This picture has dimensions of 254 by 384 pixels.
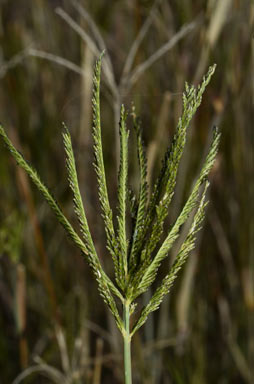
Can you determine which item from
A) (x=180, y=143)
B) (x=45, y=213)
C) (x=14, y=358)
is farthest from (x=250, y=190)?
(x=180, y=143)

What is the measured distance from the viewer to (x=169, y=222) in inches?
49.1

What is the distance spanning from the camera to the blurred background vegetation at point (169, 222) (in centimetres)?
101

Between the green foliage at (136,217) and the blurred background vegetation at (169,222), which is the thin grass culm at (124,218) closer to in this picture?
the green foliage at (136,217)

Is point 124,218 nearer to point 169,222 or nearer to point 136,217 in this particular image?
point 136,217

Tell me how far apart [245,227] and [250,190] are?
0.07m

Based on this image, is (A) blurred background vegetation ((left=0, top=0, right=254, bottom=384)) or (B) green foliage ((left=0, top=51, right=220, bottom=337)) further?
(A) blurred background vegetation ((left=0, top=0, right=254, bottom=384))

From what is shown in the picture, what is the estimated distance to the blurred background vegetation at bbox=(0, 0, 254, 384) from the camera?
101 cm

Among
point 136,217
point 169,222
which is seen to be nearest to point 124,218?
point 136,217

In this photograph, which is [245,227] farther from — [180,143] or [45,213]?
[180,143]

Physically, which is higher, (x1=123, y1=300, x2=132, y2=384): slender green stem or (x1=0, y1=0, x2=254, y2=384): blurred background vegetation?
(x1=0, y1=0, x2=254, y2=384): blurred background vegetation

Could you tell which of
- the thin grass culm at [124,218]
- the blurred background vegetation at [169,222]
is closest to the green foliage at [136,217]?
the thin grass culm at [124,218]

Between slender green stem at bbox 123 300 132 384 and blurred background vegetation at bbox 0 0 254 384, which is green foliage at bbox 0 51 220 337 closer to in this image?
slender green stem at bbox 123 300 132 384

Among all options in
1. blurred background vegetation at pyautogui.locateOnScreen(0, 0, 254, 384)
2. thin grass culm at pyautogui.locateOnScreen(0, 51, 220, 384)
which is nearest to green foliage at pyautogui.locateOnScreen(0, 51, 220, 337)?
thin grass culm at pyautogui.locateOnScreen(0, 51, 220, 384)

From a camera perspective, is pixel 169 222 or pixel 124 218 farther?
pixel 169 222
